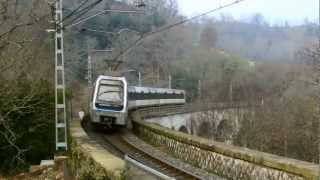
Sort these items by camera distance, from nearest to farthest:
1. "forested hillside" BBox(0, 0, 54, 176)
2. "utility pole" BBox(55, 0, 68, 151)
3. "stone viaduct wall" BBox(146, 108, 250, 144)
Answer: "utility pole" BBox(55, 0, 68, 151) < "forested hillside" BBox(0, 0, 54, 176) < "stone viaduct wall" BBox(146, 108, 250, 144)

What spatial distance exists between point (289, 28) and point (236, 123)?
107049 mm

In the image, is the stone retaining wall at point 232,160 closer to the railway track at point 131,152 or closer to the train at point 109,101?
the railway track at point 131,152

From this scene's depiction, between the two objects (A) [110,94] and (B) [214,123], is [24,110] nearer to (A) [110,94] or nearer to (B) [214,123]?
(A) [110,94]

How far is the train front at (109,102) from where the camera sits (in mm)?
27328

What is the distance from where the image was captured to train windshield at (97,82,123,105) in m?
27.4

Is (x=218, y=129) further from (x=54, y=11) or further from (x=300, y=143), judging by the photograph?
(x=54, y=11)

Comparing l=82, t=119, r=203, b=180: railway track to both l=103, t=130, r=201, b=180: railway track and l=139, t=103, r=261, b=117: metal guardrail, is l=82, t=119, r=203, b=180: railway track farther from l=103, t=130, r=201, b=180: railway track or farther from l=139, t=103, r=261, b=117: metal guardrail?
l=139, t=103, r=261, b=117: metal guardrail

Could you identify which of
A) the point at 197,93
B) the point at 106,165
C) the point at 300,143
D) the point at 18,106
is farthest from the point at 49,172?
the point at 197,93

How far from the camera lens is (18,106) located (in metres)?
23.4

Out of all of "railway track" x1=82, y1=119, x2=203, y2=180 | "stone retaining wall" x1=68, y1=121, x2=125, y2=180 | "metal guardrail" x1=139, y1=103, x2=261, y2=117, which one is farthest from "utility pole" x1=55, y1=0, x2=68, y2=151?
"metal guardrail" x1=139, y1=103, x2=261, y2=117

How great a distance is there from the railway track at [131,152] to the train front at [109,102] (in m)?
0.81

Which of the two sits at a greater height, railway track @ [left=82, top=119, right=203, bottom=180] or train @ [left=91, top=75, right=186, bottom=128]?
train @ [left=91, top=75, right=186, bottom=128]

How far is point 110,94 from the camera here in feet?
90.3

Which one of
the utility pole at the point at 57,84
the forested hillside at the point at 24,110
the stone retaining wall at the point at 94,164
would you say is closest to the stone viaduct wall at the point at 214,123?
the forested hillside at the point at 24,110
